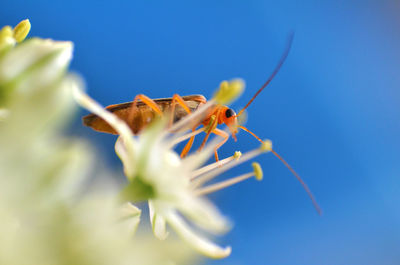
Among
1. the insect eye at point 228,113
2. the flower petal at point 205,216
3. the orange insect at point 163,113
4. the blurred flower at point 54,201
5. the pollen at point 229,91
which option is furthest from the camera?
the insect eye at point 228,113

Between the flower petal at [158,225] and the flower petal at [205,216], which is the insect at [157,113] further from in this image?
the flower petal at [205,216]

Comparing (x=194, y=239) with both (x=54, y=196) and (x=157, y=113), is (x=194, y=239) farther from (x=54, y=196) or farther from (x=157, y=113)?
(x=157, y=113)

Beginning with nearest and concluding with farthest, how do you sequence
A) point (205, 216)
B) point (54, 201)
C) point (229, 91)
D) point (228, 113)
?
1. point (54, 201)
2. point (205, 216)
3. point (229, 91)
4. point (228, 113)

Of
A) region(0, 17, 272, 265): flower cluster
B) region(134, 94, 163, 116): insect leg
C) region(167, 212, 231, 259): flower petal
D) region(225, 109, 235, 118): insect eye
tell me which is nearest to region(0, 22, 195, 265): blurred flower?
region(0, 17, 272, 265): flower cluster

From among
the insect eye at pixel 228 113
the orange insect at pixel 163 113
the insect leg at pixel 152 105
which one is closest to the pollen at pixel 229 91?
the orange insect at pixel 163 113

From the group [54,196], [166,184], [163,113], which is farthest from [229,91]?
[163,113]
